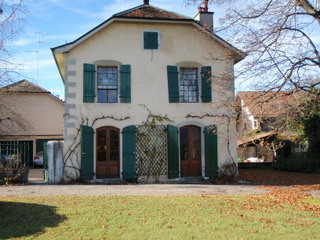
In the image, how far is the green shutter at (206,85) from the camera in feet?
49.0

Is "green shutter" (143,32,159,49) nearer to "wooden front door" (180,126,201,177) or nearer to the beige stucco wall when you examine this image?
the beige stucco wall

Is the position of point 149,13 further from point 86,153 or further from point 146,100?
point 86,153

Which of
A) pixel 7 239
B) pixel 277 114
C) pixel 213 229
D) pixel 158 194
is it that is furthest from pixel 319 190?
pixel 7 239

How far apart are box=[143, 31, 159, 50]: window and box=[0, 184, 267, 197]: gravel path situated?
5.81 m

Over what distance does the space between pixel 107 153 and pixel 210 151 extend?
13.9 ft

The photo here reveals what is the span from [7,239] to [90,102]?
8370mm

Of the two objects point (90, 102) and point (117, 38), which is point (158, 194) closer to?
point (90, 102)

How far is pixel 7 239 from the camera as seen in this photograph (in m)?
6.18

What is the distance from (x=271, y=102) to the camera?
11.6 metres

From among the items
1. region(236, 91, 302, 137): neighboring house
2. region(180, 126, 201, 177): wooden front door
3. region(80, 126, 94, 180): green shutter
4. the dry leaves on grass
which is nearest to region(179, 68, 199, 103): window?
region(180, 126, 201, 177): wooden front door

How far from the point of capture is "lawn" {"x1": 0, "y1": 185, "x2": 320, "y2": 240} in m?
6.53

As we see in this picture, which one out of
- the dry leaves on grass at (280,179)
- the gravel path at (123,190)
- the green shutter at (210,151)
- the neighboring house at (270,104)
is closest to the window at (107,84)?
the gravel path at (123,190)

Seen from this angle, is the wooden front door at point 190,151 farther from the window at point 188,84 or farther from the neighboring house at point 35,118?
the neighboring house at point 35,118

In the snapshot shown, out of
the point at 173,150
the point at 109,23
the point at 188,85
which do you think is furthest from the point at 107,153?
the point at 109,23
